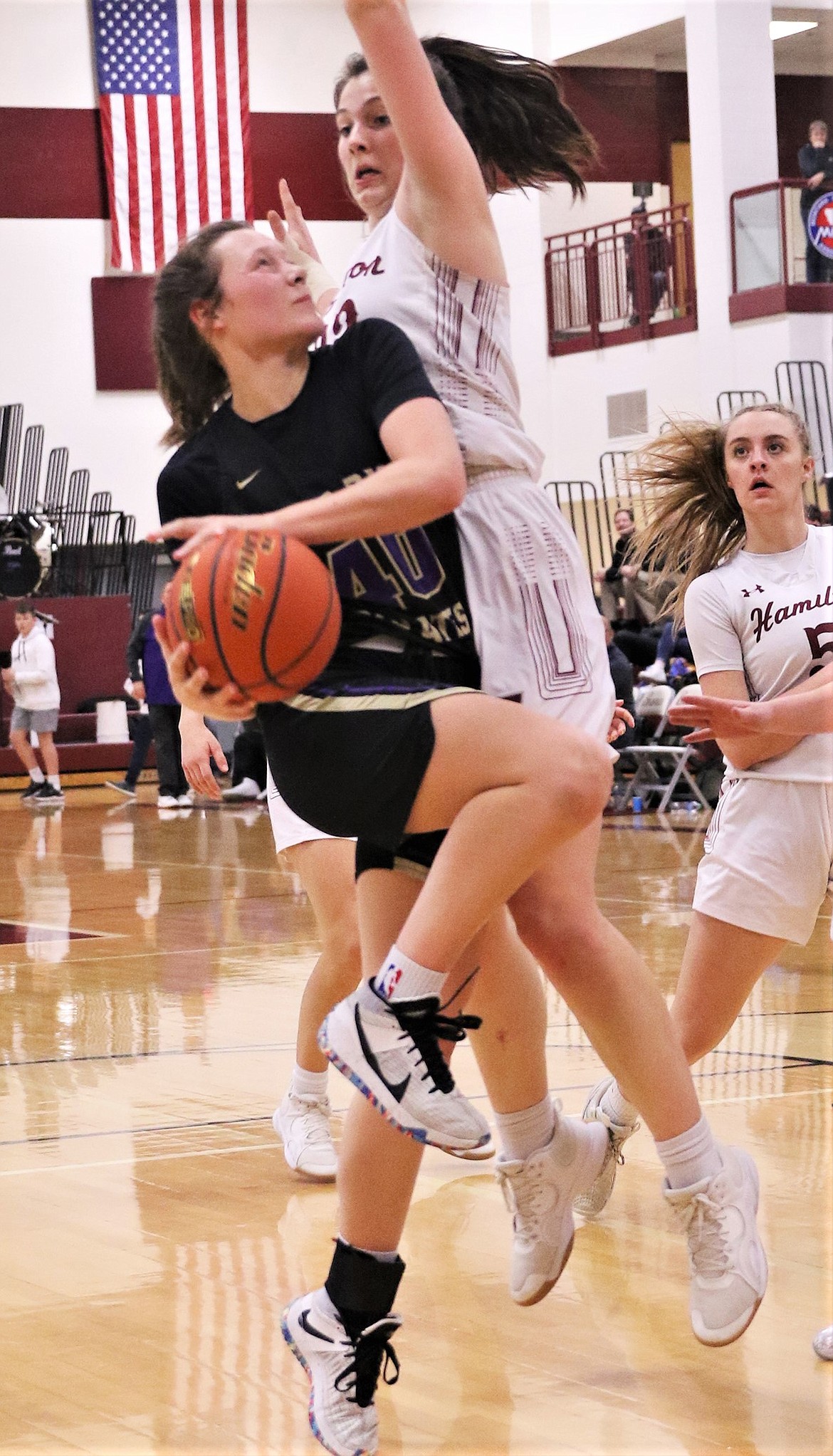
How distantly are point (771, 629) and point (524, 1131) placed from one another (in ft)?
4.47

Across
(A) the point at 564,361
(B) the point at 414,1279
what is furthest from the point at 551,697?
(A) the point at 564,361

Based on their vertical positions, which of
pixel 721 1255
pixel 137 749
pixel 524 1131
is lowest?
pixel 137 749

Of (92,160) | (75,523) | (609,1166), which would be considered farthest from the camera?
(75,523)

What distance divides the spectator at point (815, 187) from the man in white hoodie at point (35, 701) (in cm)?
761

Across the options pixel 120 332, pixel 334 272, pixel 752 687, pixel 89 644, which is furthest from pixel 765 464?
pixel 120 332

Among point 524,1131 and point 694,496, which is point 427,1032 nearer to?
point 524,1131

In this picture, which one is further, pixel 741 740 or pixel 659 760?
pixel 659 760

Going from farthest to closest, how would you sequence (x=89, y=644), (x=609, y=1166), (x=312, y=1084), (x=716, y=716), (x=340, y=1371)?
1. (x=89, y=644)
2. (x=312, y=1084)
3. (x=609, y=1166)
4. (x=716, y=716)
5. (x=340, y=1371)

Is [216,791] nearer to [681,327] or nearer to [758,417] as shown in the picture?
[758,417]

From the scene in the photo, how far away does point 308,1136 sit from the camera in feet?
13.1

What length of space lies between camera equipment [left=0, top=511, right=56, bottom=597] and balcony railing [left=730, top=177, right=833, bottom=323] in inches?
285

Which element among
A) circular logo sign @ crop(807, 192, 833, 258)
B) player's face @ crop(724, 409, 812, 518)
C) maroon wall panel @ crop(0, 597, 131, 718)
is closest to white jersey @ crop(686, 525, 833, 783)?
player's face @ crop(724, 409, 812, 518)

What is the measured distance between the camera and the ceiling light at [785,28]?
59.5ft

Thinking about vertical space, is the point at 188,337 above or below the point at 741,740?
above
